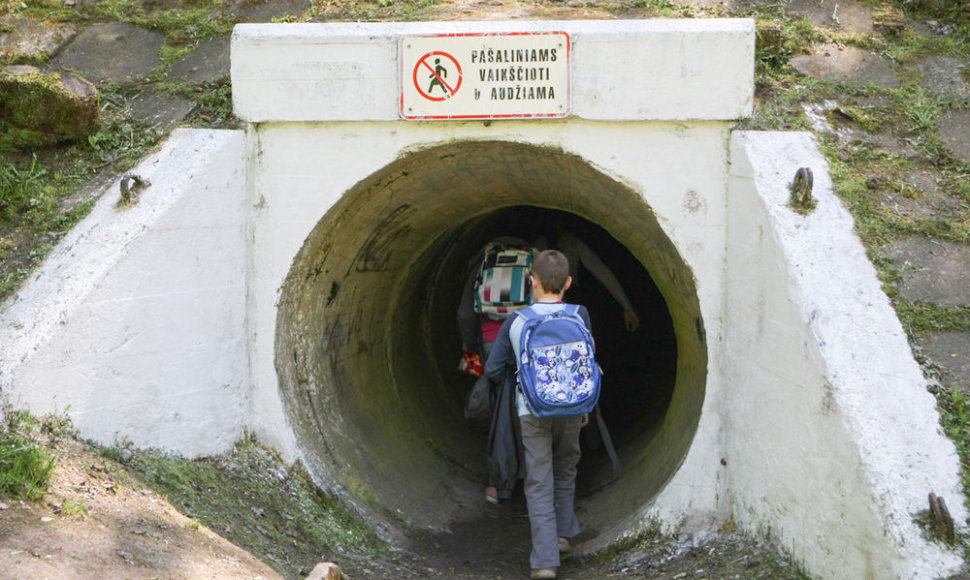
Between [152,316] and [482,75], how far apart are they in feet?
6.75

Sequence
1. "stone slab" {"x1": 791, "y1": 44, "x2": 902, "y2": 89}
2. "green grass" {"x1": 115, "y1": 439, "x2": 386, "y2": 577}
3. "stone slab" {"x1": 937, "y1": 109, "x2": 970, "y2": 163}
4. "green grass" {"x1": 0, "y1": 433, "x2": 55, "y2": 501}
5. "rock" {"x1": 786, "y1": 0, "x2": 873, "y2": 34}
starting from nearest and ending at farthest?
"green grass" {"x1": 0, "y1": 433, "x2": 55, "y2": 501} → "green grass" {"x1": 115, "y1": 439, "x2": 386, "y2": 577} → "stone slab" {"x1": 937, "y1": 109, "x2": 970, "y2": 163} → "stone slab" {"x1": 791, "y1": 44, "x2": 902, "y2": 89} → "rock" {"x1": 786, "y1": 0, "x2": 873, "y2": 34}

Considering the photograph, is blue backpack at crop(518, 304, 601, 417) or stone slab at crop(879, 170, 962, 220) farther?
stone slab at crop(879, 170, 962, 220)

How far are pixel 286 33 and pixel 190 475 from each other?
7.58 ft

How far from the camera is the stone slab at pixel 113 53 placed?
19.5 feet

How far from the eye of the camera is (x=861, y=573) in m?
3.42

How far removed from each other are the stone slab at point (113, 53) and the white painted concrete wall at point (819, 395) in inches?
146

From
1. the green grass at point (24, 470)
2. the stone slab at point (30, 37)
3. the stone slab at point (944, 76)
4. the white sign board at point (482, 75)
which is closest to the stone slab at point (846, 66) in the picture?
the stone slab at point (944, 76)

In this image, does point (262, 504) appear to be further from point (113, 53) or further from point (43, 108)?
point (113, 53)

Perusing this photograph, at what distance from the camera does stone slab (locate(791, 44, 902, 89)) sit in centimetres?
534

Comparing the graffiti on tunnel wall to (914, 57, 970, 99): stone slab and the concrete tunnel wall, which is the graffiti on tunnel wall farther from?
(914, 57, 970, 99): stone slab

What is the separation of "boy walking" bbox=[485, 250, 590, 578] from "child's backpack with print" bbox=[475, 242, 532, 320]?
4.19 ft

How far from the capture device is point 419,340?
7.72 m

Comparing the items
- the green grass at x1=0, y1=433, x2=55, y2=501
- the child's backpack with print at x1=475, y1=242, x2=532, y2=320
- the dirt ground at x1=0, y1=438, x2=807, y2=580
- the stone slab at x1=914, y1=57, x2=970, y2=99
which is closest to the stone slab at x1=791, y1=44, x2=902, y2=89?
the stone slab at x1=914, y1=57, x2=970, y2=99

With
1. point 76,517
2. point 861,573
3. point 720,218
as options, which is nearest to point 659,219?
point 720,218
